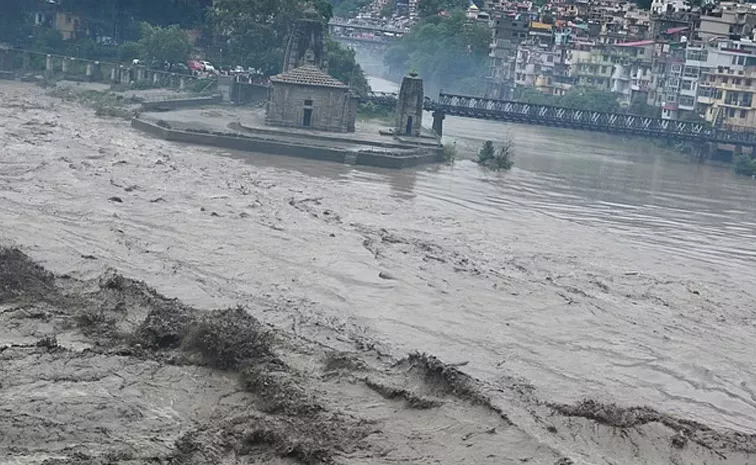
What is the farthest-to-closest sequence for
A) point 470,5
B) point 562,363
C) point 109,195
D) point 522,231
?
point 470,5 → point 522,231 → point 109,195 → point 562,363

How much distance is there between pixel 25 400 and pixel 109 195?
43.5 feet

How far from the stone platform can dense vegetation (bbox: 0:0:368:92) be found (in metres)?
12.3

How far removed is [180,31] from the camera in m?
53.4

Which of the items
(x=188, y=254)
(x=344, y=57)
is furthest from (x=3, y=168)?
(x=344, y=57)

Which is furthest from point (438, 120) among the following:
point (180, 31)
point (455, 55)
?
point (455, 55)

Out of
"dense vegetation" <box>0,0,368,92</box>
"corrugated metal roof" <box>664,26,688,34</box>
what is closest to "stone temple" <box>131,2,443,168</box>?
"dense vegetation" <box>0,0,368,92</box>

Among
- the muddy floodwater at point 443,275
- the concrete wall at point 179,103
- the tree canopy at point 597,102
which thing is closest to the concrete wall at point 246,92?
the concrete wall at point 179,103

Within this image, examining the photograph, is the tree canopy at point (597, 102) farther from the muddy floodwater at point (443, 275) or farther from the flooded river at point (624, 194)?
the muddy floodwater at point (443, 275)

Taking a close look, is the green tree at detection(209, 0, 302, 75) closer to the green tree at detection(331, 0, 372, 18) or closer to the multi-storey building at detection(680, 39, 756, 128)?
the multi-storey building at detection(680, 39, 756, 128)

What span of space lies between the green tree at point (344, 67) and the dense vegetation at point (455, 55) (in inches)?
1195

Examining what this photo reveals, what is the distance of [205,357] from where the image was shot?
39.5 ft

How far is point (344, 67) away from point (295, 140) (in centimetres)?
1939

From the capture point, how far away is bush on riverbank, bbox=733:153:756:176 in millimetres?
43719

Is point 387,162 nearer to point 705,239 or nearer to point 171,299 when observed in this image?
point 705,239
